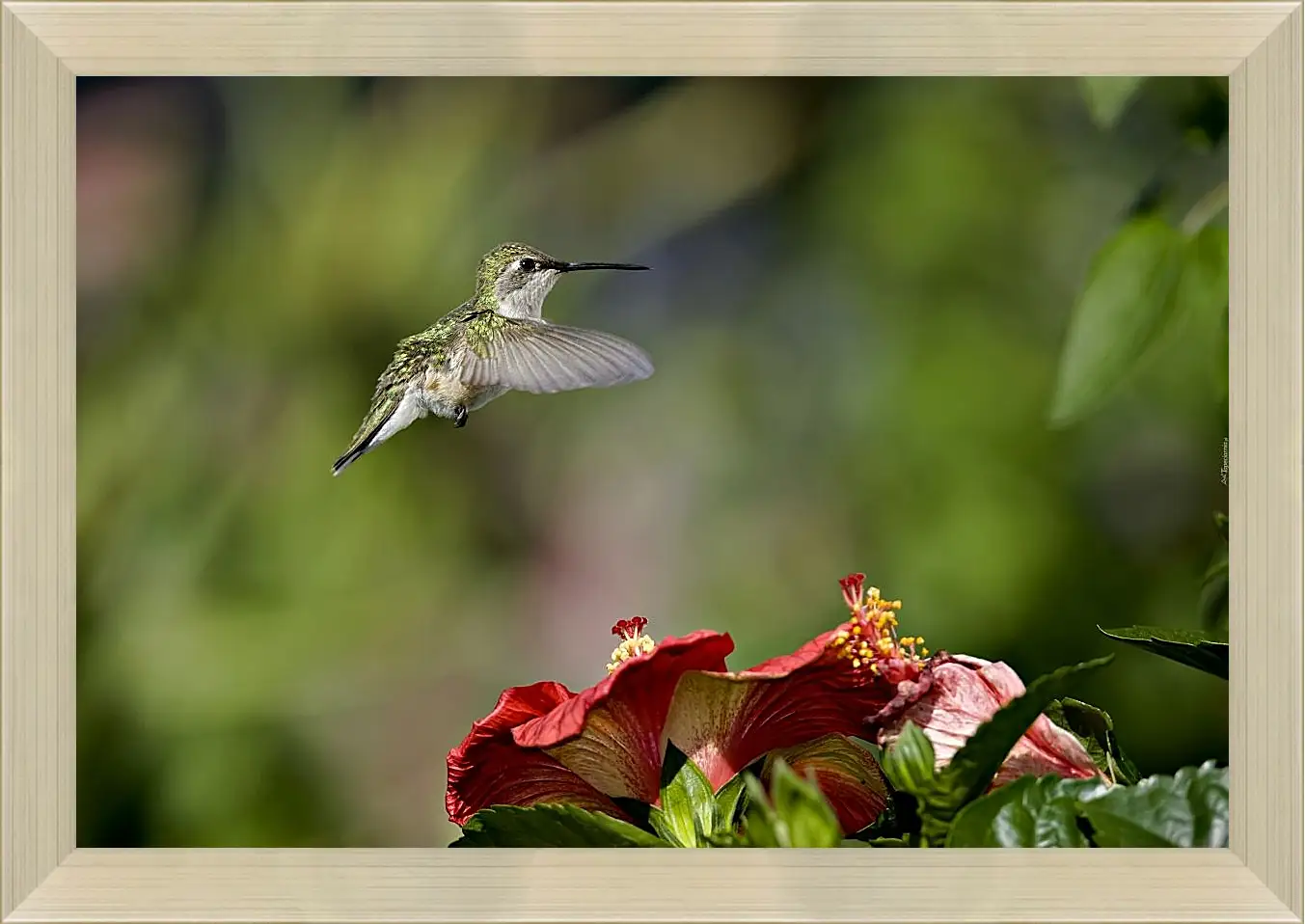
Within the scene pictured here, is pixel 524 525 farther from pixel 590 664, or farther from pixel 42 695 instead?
pixel 42 695

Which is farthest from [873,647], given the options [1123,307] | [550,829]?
[1123,307]

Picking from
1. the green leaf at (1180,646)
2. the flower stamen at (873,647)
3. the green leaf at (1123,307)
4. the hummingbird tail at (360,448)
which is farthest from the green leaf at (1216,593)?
the hummingbird tail at (360,448)

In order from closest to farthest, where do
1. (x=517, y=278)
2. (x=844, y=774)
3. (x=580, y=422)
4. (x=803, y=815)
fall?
(x=803, y=815) → (x=844, y=774) → (x=517, y=278) → (x=580, y=422)

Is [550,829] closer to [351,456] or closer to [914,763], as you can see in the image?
[914,763]

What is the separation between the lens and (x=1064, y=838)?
0.37m

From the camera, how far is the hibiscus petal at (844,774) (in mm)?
422

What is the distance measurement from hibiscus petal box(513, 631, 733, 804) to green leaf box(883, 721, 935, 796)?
0.25 ft

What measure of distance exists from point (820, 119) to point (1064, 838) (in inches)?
25.3

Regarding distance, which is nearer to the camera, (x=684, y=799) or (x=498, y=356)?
(x=684, y=799)

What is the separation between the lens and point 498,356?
27.2 inches

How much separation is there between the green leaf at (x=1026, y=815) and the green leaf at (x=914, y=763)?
18 mm

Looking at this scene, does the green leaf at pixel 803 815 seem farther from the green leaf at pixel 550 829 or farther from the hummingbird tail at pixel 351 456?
the hummingbird tail at pixel 351 456

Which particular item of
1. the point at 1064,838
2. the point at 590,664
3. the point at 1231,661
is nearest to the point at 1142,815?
the point at 1064,838

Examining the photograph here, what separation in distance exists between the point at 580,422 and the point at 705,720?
0.50 meters
